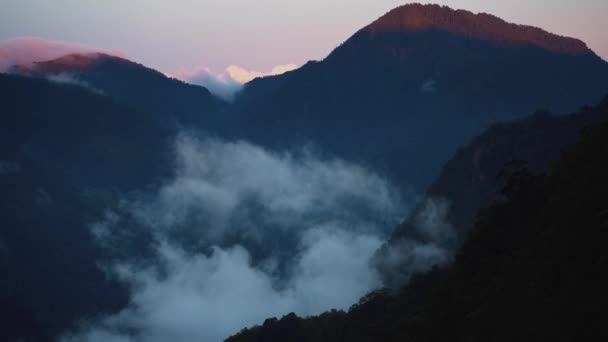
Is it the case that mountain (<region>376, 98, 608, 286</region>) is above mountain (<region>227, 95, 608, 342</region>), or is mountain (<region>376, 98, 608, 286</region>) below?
above

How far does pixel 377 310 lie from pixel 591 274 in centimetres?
3524

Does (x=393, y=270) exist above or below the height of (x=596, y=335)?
above

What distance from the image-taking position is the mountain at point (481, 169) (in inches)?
2975

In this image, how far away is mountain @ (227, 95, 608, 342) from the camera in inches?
682

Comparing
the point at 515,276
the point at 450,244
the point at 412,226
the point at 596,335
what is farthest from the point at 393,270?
the point at 596,335

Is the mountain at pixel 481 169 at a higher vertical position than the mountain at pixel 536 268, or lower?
higher

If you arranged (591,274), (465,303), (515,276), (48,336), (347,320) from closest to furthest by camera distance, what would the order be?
(591,274) → (515,276) → (465,303) → (347,320) → (48,336)

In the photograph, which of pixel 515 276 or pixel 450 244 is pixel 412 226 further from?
pixel 515 276

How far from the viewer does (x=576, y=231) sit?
19.9m

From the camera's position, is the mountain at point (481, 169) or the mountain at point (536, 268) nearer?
the mountain at point (536, 268)

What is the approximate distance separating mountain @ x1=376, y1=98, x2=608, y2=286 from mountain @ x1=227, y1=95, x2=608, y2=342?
36826 mm

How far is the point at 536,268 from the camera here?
21.3 m

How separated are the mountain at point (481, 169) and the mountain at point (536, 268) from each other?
36.8 m

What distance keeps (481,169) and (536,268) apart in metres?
72.1
